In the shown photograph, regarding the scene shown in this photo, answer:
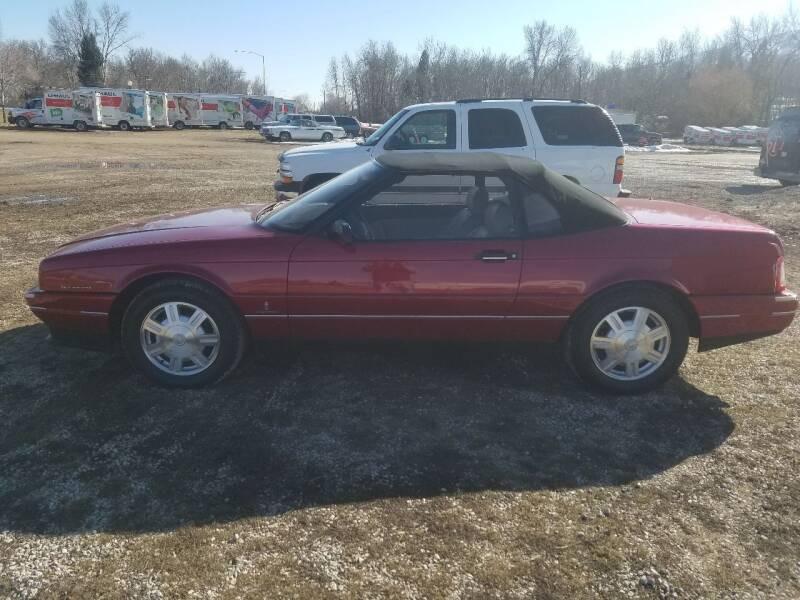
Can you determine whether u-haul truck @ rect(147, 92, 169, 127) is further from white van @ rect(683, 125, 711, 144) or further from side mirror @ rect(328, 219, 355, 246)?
side mirror @ rect(328, 219, 355, 246)

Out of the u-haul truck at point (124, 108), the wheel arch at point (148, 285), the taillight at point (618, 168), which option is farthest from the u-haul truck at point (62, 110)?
the wheel arch at point (148, 285)

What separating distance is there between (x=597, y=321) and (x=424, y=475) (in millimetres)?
1543

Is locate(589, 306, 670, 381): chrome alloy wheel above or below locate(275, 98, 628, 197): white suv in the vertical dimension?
below

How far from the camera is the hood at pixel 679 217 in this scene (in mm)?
3880

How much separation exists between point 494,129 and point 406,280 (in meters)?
4.83

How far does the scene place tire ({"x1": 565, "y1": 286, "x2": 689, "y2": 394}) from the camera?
3729mm

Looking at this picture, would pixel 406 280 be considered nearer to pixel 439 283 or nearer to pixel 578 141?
pixel 439 283

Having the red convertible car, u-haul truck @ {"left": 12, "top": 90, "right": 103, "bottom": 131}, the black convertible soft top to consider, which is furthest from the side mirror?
u-haul truck @ {"left": 12, "top": 90, "right": 103, "bottom": 131}

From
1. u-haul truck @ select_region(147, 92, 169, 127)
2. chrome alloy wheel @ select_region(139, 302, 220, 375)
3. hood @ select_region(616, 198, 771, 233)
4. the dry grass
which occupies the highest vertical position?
u-haul truck @ select_region(147, 92, 169, 127)

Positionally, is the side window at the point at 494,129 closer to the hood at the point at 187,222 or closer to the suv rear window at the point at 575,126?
the suv rear window at the point at 575,126

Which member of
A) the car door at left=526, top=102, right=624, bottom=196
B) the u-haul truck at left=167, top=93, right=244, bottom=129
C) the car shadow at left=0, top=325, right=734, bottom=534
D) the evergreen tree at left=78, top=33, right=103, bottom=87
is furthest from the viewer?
the evergreen tree at left=78, top=33, right=103, bottom=87

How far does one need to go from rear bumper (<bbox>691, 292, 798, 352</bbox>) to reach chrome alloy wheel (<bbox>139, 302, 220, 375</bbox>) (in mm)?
3103

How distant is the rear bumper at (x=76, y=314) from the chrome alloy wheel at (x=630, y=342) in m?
3.12

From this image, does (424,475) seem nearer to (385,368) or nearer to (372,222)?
(385,368)
